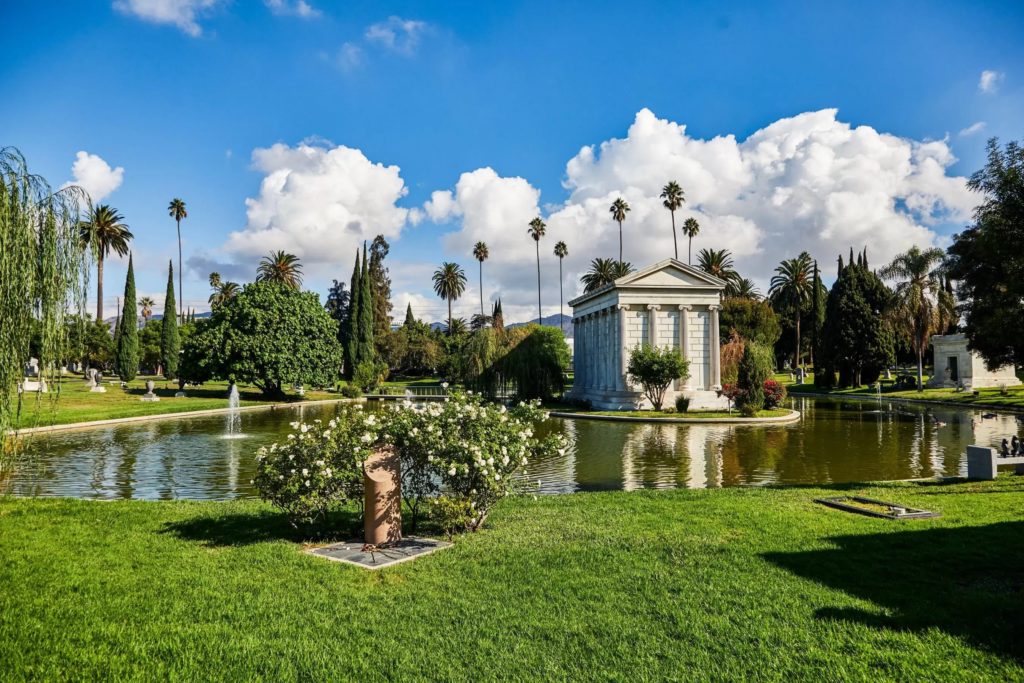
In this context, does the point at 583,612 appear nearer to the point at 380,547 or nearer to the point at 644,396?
the point at 380,547

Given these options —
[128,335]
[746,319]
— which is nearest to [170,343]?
[128,335]

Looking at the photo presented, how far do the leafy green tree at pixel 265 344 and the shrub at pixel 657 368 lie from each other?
25625 mm

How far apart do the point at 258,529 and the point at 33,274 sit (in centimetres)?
489

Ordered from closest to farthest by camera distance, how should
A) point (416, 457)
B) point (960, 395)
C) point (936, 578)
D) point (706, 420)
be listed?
1. point (936, 578)
2. point (416, 457)
3. point (706, 420)
4. point (960, 395)

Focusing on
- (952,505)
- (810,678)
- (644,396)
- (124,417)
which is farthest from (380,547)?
(644,396)

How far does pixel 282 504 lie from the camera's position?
30.7 feet

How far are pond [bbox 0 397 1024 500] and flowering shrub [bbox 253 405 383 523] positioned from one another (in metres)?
6.38

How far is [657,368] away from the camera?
131 ft

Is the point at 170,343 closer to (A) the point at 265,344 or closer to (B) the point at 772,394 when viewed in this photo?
(A) the point at 265,344

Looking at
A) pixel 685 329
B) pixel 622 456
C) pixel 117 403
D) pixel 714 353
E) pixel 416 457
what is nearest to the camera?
pixel 416 457

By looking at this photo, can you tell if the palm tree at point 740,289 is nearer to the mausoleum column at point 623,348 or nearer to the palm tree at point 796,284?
the palm tree at point 796,284

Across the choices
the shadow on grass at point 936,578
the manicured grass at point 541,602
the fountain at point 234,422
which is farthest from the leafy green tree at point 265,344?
the shadow on grass at point 936,578

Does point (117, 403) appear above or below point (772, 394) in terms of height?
below

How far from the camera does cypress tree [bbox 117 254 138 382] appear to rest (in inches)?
2368
